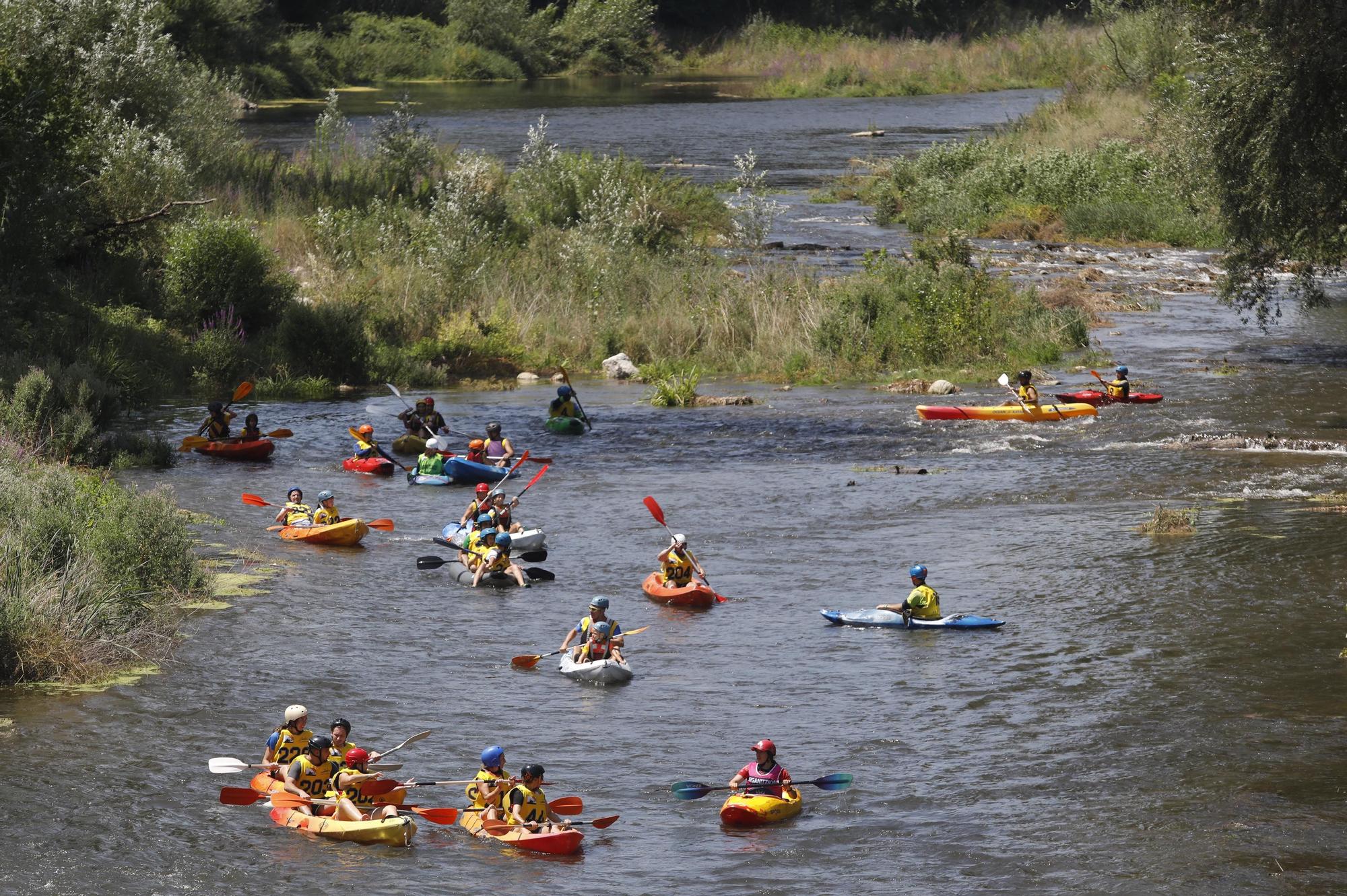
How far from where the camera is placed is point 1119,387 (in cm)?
3092

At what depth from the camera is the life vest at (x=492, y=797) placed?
14539 mm

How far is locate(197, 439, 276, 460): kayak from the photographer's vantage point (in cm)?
2823

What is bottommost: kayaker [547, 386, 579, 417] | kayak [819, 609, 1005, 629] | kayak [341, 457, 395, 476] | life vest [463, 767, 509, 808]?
kayak [341, 457, 395, 476]

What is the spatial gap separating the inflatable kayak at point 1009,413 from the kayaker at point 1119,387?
23.1 inches

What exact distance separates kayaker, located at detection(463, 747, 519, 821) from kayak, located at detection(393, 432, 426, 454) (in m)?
15.6

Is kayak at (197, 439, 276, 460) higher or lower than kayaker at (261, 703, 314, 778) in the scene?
lower

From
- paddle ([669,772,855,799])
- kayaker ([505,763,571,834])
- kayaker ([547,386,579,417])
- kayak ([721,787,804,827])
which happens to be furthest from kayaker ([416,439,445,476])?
kayak ([721,787,804,827])

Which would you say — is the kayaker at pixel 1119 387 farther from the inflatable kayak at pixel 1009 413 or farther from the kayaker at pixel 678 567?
the kayaker at pixel 678 567

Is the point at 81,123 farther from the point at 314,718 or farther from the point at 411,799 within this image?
the point at 411,799

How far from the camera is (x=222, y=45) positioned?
60562mm

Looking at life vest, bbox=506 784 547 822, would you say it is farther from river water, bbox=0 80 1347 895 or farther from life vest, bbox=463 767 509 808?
river water, bbox=0 80 1347 895

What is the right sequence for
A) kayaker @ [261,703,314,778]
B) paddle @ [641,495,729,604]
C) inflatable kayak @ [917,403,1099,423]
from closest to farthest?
kayaker @ [261,703,314,778] < paddle @ [641,495,729,604] < inflatable kayak @ [917,403,1099,423]

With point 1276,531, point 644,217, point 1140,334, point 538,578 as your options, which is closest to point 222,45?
point 644,217

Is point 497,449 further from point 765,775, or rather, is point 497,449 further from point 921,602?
point 765,775
